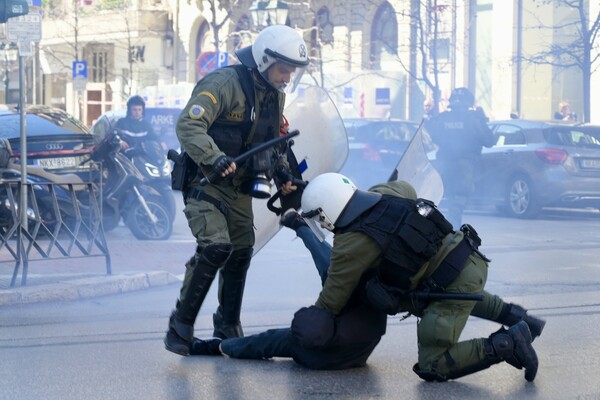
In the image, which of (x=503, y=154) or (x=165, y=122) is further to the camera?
(x=165, y=122)

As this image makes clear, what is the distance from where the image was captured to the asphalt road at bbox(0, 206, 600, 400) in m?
5.51

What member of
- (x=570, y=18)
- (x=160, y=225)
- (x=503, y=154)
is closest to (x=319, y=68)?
(x=570, y=18)

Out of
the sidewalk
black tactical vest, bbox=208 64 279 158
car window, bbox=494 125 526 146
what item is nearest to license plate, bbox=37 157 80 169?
the sidewalk

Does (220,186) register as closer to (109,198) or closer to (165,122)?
(109,198)

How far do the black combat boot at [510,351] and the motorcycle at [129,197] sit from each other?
8518mm

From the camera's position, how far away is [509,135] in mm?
18406

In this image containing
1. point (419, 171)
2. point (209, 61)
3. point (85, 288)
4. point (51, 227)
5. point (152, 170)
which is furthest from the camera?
point (209, 61)

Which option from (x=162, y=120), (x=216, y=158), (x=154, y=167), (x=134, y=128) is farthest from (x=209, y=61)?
(x=216, y=158)

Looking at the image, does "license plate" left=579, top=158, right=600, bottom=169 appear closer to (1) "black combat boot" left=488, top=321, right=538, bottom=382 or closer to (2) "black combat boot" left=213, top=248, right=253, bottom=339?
(2) "black combat boot" left=213, top=248, right=253, bottom=339

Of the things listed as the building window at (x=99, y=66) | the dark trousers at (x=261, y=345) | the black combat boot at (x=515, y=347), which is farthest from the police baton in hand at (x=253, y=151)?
the building window at (x=99, y=66)

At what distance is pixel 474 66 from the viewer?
3225 centimetres

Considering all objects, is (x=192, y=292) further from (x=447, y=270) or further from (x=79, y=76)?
(x=79, y=76)

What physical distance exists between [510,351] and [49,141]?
9839 millimetres

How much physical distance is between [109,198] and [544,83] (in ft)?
64.7
